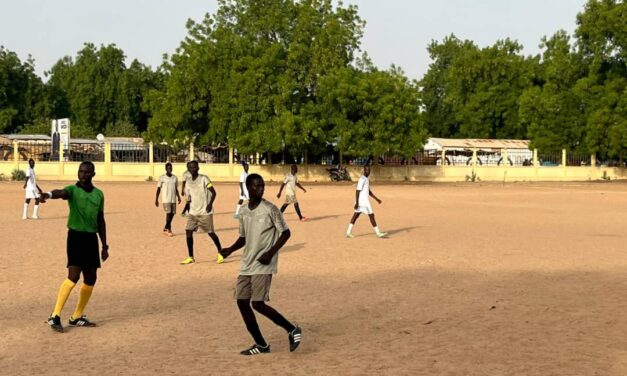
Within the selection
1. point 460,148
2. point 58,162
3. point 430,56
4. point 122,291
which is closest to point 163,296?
point 122,291

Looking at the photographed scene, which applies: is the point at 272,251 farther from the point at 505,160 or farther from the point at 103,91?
the point at 103,91

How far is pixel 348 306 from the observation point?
26.2ft

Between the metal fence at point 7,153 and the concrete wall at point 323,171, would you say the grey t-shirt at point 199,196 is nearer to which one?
the concrete wall at point 323,171

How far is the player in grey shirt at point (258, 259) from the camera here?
19.0 feet

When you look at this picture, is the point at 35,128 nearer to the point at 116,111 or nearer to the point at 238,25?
the point at 116,111

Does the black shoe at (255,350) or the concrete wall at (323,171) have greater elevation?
the concrete wall at (323,171)

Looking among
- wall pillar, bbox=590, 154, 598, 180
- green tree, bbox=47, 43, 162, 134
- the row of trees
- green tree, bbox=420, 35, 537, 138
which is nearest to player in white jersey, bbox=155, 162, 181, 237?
the row of trees

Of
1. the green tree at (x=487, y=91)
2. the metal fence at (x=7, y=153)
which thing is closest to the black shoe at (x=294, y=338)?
the metal fence at (x=7, y=153)

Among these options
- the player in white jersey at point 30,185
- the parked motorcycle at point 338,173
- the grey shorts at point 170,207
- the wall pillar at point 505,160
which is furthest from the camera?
the wall pillar at point 505,160

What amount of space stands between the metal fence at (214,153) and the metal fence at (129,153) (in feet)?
11.6

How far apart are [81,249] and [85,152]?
39.9 metres

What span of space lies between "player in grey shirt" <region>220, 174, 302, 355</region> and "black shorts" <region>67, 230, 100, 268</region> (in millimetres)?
1697

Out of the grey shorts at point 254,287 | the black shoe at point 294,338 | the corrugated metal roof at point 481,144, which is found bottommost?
the black shoe at point 294,338

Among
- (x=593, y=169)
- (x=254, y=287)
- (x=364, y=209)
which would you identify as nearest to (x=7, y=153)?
(x=364, y=209)
